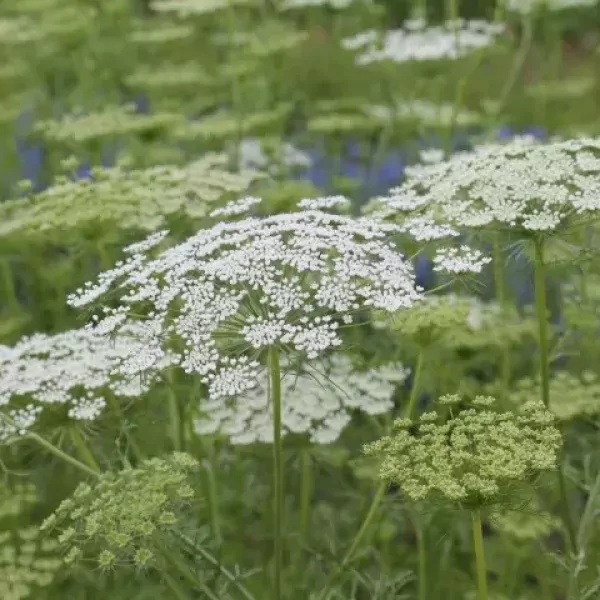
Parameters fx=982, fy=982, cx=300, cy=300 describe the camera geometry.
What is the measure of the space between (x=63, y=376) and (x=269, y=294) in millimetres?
561

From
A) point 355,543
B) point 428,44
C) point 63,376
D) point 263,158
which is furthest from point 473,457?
point 428,44

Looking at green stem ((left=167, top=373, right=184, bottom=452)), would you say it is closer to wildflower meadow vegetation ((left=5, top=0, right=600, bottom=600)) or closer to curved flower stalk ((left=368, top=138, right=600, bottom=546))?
wildflower meadow vegetation ((left=5, top=0, right=600, bottom=600))

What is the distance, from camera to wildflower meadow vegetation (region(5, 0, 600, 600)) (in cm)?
172

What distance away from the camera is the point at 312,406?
2.32m

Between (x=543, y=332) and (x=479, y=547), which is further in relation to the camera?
(x=543, y=332)

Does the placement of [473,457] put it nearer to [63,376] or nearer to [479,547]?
[479,547]

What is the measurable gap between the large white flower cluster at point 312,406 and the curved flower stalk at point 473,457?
0.56 meters

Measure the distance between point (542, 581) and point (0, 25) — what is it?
3.25 metres

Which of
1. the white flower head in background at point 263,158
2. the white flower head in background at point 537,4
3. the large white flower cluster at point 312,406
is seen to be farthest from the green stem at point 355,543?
the white flower head in background at point 537,4

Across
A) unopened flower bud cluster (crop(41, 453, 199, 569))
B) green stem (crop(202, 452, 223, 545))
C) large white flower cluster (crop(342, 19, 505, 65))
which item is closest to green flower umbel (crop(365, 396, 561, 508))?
unopened flower bud cluster (crop(41, 453, 199, 569))

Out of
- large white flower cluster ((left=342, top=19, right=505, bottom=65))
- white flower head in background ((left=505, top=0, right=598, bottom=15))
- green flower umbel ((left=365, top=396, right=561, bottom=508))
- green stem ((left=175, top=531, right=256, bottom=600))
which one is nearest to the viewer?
green flower umbel ((left=365, top=396, right=561, bottom=508))

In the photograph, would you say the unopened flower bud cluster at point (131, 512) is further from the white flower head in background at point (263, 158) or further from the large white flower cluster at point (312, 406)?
the white flower head in background at point (263, 158)

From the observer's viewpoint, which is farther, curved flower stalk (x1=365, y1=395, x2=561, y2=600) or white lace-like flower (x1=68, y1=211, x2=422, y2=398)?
white lace-like flower (x1=68, y1=211, x2=422, y2=398)

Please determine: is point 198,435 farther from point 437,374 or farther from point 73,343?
point 437,374
